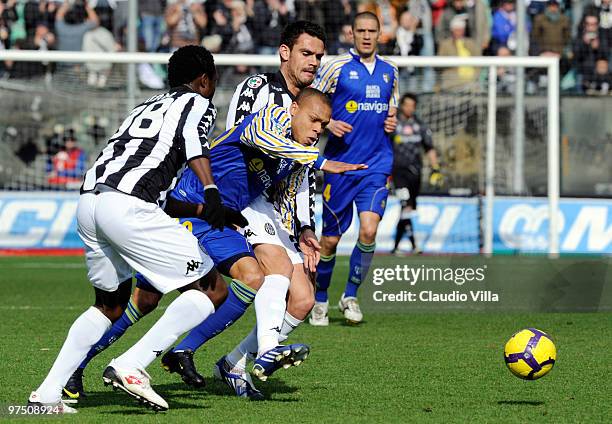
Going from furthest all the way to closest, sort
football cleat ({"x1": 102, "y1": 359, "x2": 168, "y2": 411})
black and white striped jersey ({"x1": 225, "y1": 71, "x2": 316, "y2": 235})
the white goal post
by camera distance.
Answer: the white goal post, black and white striped jersey ({"x1": 225, "y1": 71, "x2": 316, "y2": 235}), football cleat ({"x1": 102, "y1": 359, "x2": 168, "y2": 411})

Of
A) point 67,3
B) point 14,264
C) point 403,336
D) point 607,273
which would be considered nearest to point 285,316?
point 403,336

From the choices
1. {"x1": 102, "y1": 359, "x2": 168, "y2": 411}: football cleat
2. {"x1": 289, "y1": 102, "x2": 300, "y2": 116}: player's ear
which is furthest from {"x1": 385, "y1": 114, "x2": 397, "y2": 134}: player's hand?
{"x1": 102, "y1": 359, "x2": 168, "y2": 411}: football cleat

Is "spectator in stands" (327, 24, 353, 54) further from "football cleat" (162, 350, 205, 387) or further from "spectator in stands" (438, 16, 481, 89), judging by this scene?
"football cleat" (162, 350, 205, 387)

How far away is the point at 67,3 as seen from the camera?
20203mm

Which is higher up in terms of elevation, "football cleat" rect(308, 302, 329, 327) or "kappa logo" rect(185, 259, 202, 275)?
"kappa logo" rect(185, 259, 202, 275)

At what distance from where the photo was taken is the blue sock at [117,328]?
675cm

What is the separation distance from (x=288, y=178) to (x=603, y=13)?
14606 millimetres

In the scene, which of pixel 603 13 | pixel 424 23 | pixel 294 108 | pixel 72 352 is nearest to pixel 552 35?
pixel 603 13

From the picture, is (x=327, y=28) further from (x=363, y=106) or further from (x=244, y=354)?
(x=244, y=354)

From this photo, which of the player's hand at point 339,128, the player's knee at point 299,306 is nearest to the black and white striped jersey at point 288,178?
the player's knee at point 299,306

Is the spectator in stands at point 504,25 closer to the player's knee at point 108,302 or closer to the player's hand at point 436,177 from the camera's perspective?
the player's hand at point 436,177

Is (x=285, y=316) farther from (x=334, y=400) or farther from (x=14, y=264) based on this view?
(x=14, y=264)

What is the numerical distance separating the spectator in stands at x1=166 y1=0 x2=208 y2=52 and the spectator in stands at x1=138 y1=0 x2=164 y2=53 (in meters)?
0.18

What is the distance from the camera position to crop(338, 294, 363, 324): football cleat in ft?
34.4
